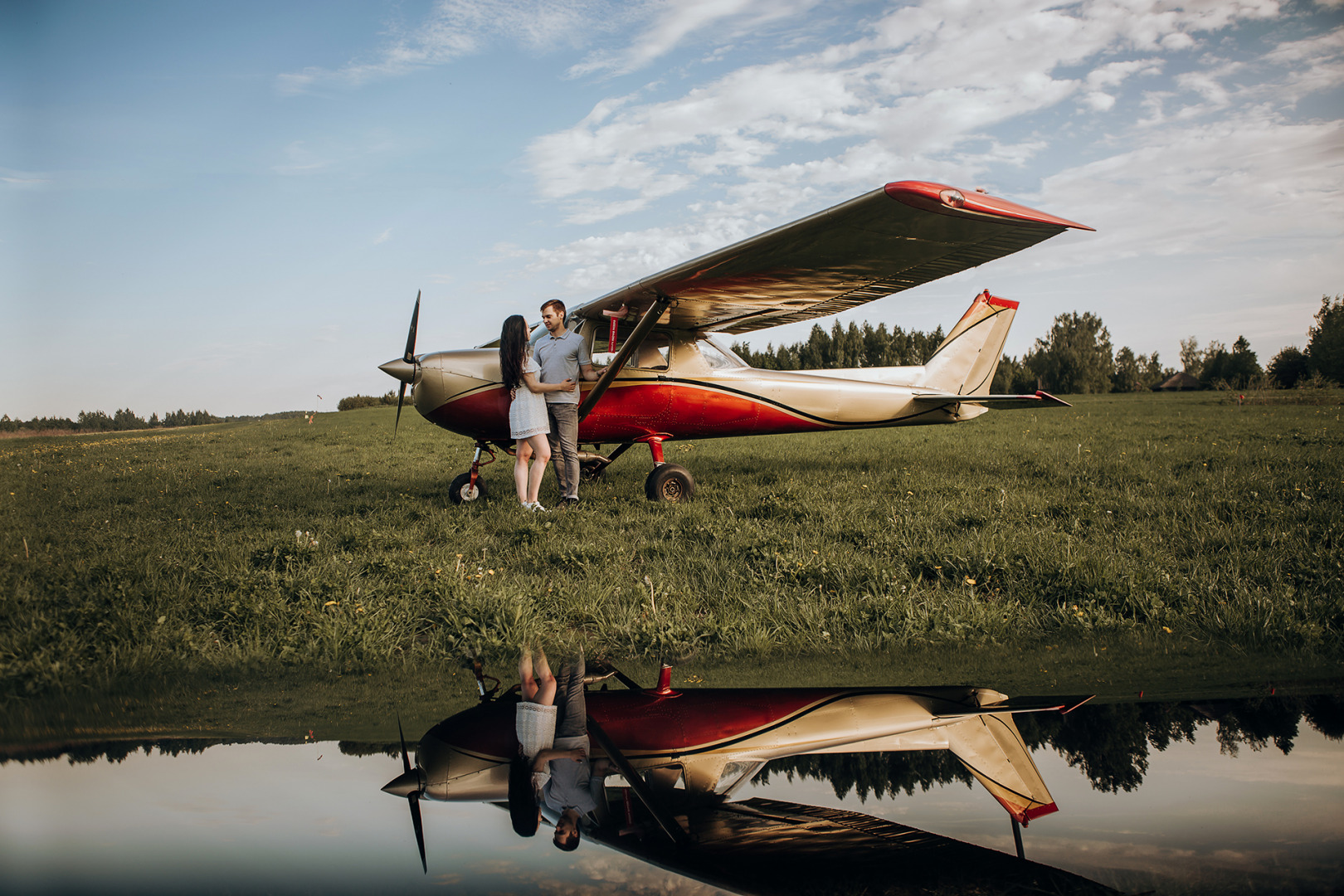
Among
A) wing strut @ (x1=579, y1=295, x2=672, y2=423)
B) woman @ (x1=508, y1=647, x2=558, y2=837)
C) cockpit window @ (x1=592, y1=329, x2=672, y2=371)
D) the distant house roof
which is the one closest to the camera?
woman @ (x1=508, y1=647, x2=558, y2=837)

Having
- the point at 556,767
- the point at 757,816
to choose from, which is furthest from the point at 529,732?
the point at 757,816

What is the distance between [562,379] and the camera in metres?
7.38

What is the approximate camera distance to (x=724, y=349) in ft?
31.2

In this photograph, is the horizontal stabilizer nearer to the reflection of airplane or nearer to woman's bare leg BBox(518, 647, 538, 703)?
the reflection of airplane

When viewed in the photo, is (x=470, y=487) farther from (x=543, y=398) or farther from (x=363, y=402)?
(x=363, y=402)

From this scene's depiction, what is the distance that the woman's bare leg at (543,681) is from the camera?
9.71ft

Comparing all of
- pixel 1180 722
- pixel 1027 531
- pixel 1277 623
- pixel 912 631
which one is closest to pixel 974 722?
pixel 1180 722

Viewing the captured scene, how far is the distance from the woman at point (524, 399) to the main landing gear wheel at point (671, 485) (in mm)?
1460

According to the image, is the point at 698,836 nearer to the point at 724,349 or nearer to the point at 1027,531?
the point at 1027,531

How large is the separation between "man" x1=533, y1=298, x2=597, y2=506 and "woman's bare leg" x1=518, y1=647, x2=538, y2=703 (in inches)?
146

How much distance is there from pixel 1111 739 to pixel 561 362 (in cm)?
594

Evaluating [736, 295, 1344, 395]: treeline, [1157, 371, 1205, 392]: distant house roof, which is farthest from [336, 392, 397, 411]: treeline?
Answer: [1157, 371, 1205, 392]: distant house roof

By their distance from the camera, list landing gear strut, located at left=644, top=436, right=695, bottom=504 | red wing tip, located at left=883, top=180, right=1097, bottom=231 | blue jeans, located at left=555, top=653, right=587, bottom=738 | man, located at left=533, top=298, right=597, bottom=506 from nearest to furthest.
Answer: blue jeans, located at left=555, top=653, right=587, bottom=738, red wing tip, located at left=883, top=180, right=1097, bottom=231, man, located at left=533, top=298, right=597, bottom=506, landing gear strut, located at left=644, top=436, right=695, bottom=504

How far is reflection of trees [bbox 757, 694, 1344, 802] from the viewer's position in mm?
2176
